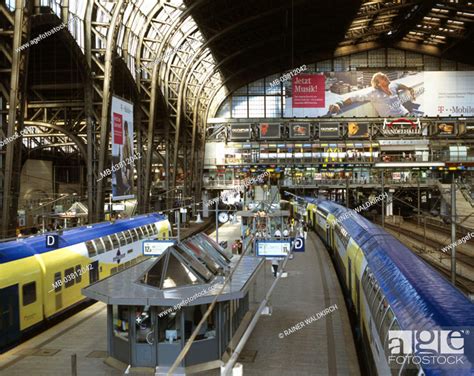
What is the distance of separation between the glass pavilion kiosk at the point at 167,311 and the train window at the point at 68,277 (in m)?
5.37

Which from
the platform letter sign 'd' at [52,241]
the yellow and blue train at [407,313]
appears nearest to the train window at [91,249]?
the platform letter sign 'd' at [52,241]

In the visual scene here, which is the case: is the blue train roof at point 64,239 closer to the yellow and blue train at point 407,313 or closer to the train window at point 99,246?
the train window at point 99,246

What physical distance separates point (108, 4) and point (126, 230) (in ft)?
63.7

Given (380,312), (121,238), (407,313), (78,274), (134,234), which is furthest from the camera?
(134,234)

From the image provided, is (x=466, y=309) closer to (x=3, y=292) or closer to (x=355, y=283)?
(x=355, y=283)

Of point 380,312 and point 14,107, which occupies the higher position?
point 14,107

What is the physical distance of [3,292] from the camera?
14164mm

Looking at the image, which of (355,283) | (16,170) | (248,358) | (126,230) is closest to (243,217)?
(126,230)

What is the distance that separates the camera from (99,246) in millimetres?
21609

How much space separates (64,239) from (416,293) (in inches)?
533

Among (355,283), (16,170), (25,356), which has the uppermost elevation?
(16,170)

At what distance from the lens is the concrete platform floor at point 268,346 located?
41.2 feet

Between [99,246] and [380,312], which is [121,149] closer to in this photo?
[99,246]

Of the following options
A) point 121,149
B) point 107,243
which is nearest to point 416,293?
point 107,243
